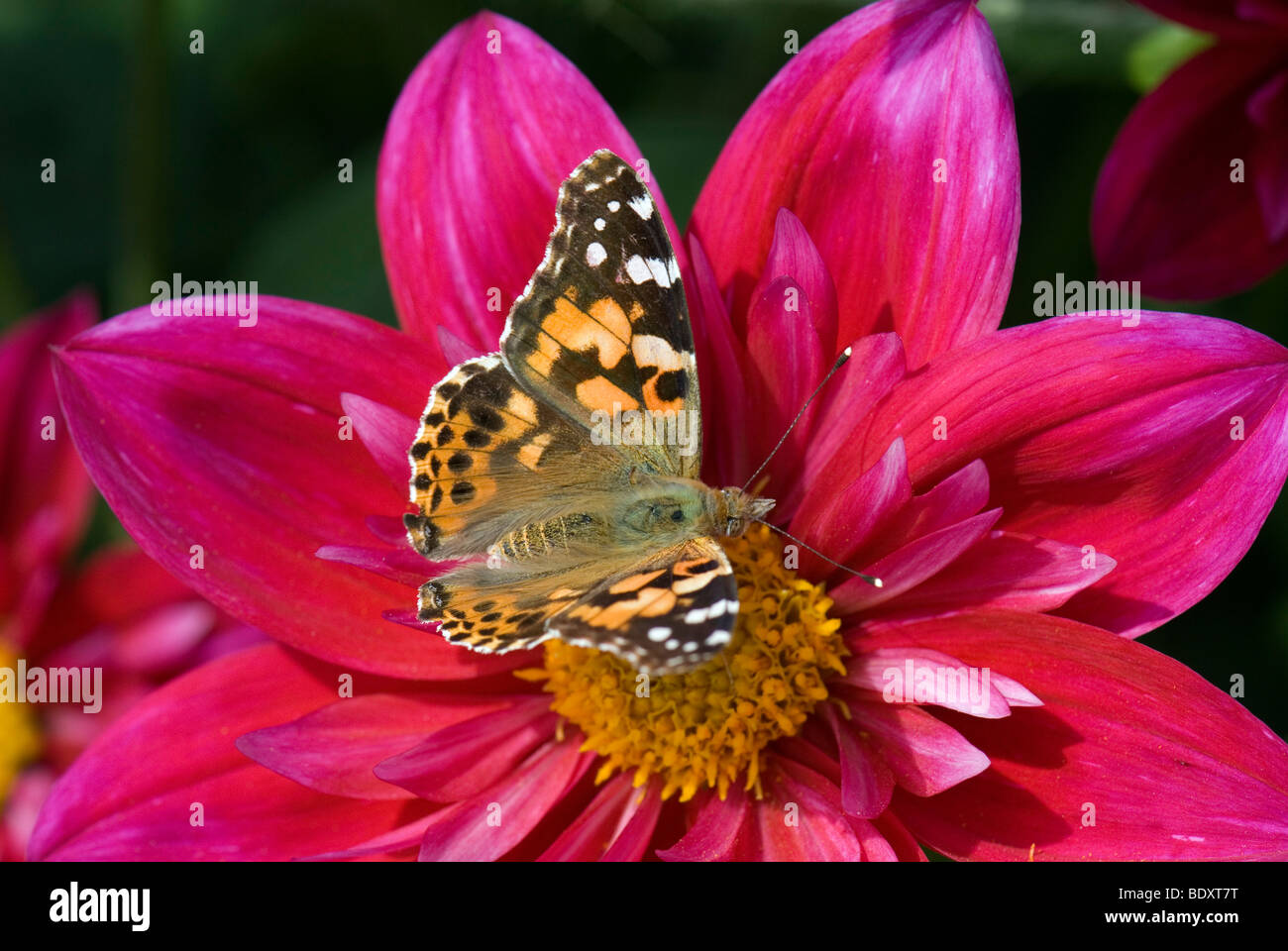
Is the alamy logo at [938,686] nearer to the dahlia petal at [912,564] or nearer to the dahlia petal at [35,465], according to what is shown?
the dahlia petal at [912,564]

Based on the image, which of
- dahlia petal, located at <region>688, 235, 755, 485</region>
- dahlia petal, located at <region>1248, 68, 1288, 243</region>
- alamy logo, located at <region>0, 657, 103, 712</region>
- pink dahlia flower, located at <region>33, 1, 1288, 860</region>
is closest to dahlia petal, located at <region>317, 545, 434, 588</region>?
pink dahlia flower, located at <region>33, 1, 1288, 860</region>

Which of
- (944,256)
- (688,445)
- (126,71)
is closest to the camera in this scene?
(944,256)

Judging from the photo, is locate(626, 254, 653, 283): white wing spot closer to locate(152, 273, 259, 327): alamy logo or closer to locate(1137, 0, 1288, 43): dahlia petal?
locate(152, 273, 259, 327): alamy logo

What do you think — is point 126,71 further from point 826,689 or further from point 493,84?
point 826,689

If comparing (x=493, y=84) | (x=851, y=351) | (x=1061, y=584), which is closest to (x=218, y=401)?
(x=493, y=84)

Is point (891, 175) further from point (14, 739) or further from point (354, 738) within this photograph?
point (14, 739)
